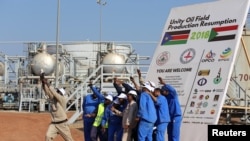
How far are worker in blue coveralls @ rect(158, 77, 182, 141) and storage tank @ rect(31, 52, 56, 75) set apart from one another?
24424 mm

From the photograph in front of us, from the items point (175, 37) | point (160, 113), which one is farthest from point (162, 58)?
point (160, 113)

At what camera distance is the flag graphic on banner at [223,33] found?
14.4 meters

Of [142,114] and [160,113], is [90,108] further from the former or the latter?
[142,114]

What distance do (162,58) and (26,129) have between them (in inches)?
385

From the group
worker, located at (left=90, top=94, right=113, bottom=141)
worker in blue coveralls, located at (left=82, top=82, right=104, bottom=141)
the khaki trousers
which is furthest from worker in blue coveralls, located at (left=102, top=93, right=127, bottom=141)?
the khaki trousers

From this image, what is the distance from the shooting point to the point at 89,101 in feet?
54.3

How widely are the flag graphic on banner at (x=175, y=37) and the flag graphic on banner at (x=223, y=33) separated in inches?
40.7

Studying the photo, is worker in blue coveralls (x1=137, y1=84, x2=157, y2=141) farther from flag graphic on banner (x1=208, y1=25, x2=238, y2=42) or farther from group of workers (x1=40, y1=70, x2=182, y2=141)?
flag graphic on banner (x1=208, y1=25, x2=238, y2=42)

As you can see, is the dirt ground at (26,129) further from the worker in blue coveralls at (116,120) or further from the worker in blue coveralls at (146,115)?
the worker in blue coveralls at (146,115)

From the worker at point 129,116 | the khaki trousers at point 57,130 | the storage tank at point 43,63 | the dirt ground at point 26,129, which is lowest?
the dirt ground at point 26,129

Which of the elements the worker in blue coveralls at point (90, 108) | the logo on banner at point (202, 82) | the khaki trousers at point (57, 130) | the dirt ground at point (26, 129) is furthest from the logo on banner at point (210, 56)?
the dirt ground at point (26, 129)

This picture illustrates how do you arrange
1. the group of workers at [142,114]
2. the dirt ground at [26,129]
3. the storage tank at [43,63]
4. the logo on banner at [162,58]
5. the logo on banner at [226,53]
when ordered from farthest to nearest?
the storage tank at [43,63] < the dirt ground at [26,129] < the logo on banner at [162,58] < the logo on banner at [226,53] < the group of workers at [142,114]

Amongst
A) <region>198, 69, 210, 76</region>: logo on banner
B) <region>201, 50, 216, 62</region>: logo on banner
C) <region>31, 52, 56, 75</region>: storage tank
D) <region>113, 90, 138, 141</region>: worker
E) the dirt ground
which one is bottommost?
the dirt ground

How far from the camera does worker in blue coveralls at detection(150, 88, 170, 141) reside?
1398 cm
